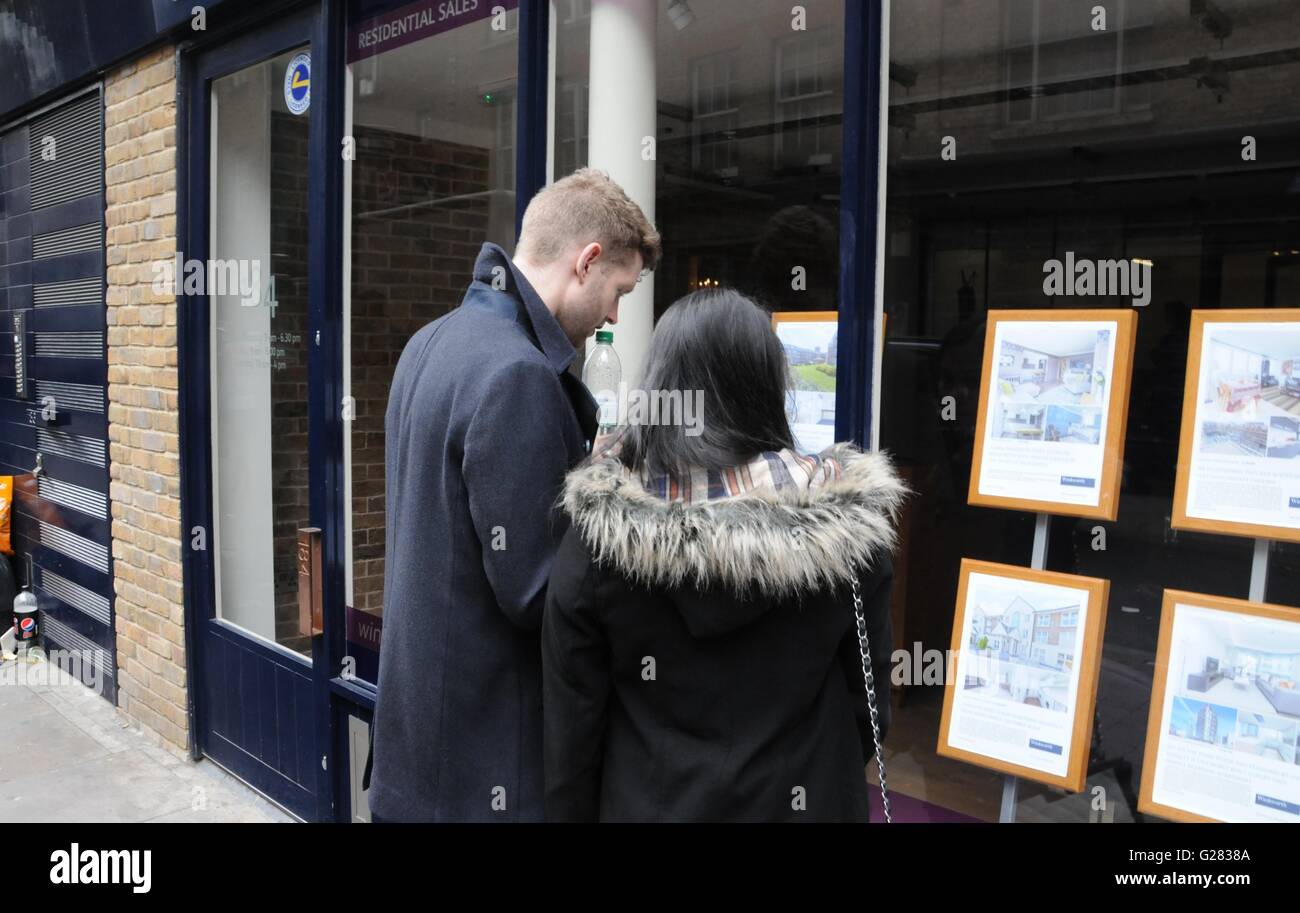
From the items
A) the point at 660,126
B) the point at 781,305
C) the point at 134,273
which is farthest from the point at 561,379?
the point at 134,273

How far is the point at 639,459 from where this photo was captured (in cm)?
179

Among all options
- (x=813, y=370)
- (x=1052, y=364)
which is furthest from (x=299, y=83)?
(x=1052, y=364)

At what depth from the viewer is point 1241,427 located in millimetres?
2139

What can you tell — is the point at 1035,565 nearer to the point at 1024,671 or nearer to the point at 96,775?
the point at 1024,671

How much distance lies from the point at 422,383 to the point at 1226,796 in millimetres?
1845

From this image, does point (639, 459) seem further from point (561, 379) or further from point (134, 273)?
point (134, 273)

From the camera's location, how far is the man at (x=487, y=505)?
6.25 ft

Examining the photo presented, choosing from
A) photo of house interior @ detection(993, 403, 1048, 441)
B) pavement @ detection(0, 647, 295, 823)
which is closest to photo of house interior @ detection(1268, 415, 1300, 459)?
photo of house interior @ detection(993, 403, 1048, 441)

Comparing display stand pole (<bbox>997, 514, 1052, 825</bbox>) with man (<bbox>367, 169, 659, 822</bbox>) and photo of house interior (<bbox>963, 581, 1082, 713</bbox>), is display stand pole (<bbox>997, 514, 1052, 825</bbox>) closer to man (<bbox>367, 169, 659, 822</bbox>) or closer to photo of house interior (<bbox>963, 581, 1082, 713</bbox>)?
photo of house interior (<bbox>963, 581, 1082, 713</bbox>)

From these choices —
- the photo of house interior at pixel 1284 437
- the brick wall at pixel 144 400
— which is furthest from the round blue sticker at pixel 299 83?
the photo of house interior at pixel 1284 437

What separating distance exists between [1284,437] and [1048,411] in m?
0.48

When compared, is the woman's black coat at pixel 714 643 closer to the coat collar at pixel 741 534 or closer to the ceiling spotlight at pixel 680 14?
the coat collar at pixel 741 534

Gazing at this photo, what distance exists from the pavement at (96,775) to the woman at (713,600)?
3.31 meters

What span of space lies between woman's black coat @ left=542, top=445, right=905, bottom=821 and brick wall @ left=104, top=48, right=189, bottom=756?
399 cm
